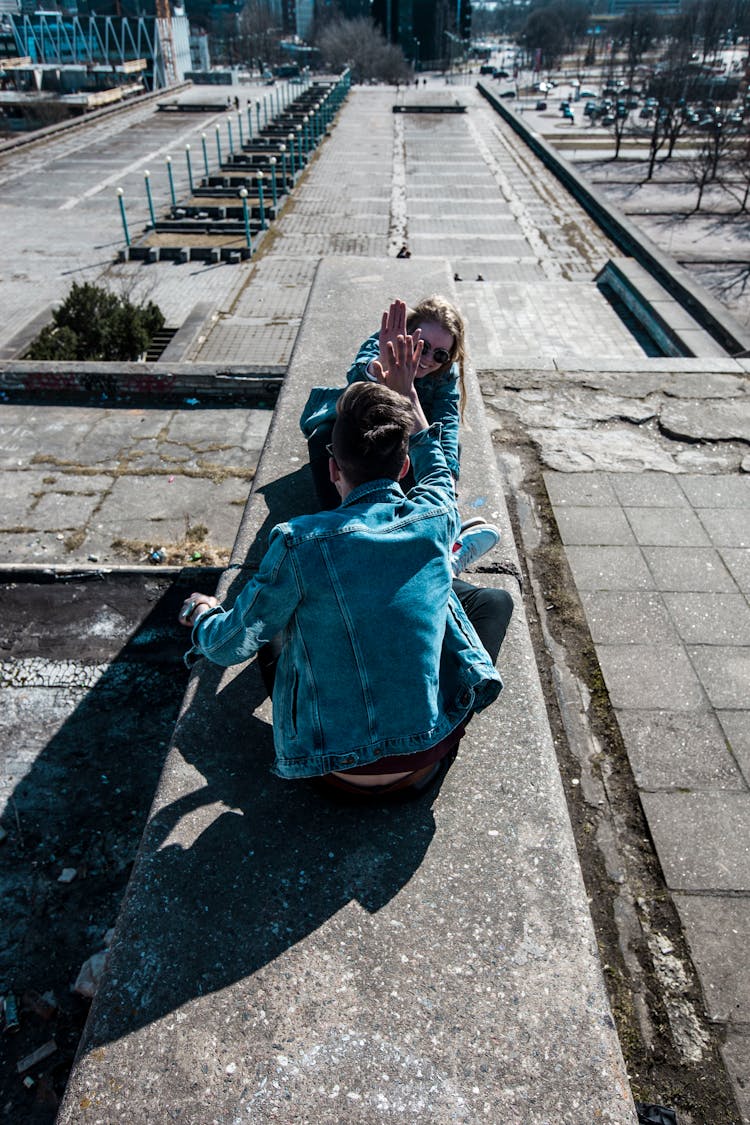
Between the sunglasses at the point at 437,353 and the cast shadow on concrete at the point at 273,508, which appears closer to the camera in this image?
the cast shadow on concrete at the point at 273,508

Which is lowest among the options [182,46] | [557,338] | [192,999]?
[557,338]

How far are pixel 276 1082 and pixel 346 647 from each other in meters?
0.93

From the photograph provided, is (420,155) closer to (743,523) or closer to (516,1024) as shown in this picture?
(743,523)

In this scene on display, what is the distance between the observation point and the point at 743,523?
15.1 feet

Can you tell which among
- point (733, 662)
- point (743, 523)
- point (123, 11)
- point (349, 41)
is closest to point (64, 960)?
point (733, 662)

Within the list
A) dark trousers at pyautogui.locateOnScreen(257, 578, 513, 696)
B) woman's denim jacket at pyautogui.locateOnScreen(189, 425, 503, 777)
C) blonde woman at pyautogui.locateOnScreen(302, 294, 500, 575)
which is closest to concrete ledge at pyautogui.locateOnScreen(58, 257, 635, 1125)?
dark trousers at pyautogui.locateOnScreen(257, 578, 513, 696)

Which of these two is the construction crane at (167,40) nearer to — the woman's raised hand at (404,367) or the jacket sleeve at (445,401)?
the jacket sleeve at (445,401)

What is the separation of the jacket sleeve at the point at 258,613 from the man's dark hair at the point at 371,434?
0.91ft

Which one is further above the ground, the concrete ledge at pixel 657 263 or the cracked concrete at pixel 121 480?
the concrete ledge at pixel 657 263

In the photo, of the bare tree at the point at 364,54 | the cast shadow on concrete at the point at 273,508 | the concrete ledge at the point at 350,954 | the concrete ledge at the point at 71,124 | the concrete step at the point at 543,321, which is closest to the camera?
the concrete ledge at the point at 350,954

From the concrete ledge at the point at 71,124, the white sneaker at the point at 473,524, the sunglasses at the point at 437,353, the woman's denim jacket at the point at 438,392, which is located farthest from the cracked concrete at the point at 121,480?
the concrete ledge at the point at 71,124

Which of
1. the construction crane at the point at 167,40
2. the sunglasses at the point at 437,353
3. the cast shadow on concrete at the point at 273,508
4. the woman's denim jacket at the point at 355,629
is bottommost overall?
the cast shadow on concrete at the point at 273,508

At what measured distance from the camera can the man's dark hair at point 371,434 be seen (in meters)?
1.87

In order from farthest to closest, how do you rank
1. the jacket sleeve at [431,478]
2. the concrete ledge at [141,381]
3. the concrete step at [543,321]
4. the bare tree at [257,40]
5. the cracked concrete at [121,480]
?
the bare tree at [257,40] < the concrete step at [543,321] < the concrete ledge at [141,381] < the cracked concrete at [121,480] < the jacket sleeve at [431,478]
